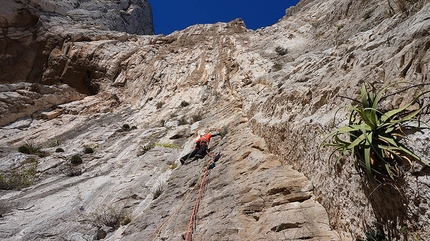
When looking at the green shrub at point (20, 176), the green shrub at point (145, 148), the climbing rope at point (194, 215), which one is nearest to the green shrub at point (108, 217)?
the climbing rope at point (194, 215)

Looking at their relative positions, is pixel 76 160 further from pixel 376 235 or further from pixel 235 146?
pixel 376 235

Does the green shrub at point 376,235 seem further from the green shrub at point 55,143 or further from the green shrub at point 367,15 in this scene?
the green shrub at point 55,143

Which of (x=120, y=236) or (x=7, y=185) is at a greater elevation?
(x=7, y=185)

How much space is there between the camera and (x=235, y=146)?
8281mm

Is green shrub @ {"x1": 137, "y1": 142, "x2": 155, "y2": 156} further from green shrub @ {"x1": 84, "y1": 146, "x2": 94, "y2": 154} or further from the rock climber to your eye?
green shrub @ {"x1": 84, "y1": 146, "x2": 94, "y2": 154}

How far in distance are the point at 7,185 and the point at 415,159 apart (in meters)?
13.7

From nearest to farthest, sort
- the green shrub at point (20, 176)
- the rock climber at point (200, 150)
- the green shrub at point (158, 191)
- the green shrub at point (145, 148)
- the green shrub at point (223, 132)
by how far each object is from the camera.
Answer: the green shrub at point (158, 191) → the rock climber at point (200, 150) → the green shrub at point (223, 132) → the green shrub at point (20, 176) → the green shrub at point (145, 148)

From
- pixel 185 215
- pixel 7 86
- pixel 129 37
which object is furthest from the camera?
pixel 129 37

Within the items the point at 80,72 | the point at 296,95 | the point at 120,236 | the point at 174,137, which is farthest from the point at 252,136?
the point at 80,72

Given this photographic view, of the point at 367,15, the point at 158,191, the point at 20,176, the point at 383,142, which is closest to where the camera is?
the point at 383,142

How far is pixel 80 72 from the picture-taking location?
86.9ft

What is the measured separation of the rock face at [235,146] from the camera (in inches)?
150

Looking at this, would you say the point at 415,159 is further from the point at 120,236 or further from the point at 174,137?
the point at 174,137

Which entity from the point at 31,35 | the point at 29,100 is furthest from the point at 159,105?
the point at 31,35
